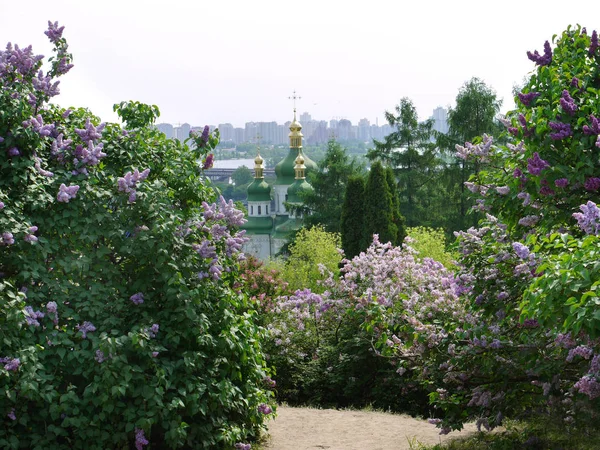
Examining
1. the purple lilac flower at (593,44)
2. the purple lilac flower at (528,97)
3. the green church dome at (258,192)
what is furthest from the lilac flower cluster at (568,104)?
the green church dome at (258,192)

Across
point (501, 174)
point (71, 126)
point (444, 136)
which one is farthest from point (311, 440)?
point (444, 136)

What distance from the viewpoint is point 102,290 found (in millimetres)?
6281

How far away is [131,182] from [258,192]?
1769 inches

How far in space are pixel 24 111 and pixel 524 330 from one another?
4.32m

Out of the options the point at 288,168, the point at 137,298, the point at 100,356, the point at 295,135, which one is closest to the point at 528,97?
the point at 137,298

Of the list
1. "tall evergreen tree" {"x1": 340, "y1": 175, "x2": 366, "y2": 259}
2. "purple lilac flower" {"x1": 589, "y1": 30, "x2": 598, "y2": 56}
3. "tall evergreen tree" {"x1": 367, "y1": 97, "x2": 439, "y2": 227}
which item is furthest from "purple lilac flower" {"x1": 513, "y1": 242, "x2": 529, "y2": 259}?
"tall evergreen tree" {"x1": 367, "y1": 97, "x2": 439, "y2": 227}

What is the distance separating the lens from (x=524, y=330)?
6621 millimetres

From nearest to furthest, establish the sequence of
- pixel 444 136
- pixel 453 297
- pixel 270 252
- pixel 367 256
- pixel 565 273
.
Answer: pixel 565 273 < pixel 453 297 < pixel 367 256 < pixel 444 136 < pixel 270 252

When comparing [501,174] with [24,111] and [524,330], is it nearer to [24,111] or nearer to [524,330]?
[524,330]

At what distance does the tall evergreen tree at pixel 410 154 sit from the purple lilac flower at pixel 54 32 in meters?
28.3

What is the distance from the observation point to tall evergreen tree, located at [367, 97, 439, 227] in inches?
1369

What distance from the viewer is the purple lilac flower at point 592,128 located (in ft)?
17.8

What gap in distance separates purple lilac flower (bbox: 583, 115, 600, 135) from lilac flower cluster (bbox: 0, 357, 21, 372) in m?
4.19

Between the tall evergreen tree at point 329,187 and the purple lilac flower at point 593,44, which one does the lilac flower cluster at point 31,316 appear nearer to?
the purple lilac flower at point 593,44
